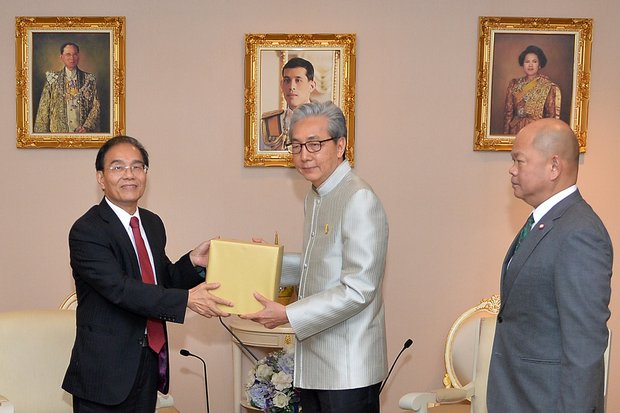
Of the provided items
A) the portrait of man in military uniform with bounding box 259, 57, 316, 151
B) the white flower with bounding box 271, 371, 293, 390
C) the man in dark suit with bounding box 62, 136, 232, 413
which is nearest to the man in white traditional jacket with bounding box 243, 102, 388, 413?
the man in dark suit with bounding box 62, 136, 232, 413

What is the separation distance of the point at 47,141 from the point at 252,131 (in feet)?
4.25

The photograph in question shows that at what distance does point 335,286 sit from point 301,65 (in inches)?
85.0

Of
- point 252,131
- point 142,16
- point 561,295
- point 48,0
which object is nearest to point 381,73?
point 252,131

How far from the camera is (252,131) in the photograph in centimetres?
488

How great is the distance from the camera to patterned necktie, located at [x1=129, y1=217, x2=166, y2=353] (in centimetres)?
321

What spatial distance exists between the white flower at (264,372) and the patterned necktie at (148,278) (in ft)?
3.45

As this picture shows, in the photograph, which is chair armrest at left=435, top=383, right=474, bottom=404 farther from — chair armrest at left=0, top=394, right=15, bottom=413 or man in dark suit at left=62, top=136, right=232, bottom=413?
chair armrest at left=0, top=394, right=15, bottom=413

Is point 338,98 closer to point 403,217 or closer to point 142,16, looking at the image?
point 403,217

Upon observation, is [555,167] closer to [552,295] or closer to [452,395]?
[552,295]

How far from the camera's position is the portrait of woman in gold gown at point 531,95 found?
4836mm

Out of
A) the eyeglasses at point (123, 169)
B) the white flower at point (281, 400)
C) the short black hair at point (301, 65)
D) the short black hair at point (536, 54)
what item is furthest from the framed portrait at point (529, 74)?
the eyeglasses at point (123, 169)

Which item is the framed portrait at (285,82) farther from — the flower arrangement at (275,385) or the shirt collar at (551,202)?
the shirt collar at (551,202)

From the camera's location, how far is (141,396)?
318cm

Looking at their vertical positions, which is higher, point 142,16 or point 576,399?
point 142,16
